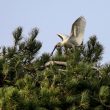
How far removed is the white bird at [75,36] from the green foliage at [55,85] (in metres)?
0.46

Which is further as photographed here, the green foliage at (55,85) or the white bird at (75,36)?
the white bird at (75,36)

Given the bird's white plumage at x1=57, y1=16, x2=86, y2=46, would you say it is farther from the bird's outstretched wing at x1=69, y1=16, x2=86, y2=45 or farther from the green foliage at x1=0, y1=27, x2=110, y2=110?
the green foliage at x1=0, y1=27, x2=110, y2=110

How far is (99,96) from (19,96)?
793mm

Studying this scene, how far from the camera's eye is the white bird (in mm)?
6383

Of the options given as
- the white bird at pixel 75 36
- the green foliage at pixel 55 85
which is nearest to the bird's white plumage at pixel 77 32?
the white bird at pixel 75 36

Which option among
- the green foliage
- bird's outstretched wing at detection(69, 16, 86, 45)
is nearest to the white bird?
bird's outstretched wing at detection(69, 16, 86, 45)

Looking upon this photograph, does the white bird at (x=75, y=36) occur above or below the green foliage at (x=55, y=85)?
above

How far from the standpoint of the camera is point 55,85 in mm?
5445

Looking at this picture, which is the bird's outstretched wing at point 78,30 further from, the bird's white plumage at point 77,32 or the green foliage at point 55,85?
the green foliage at point 55,85

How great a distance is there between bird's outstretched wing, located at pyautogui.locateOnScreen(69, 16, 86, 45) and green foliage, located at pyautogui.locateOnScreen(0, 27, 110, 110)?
45 centimetres

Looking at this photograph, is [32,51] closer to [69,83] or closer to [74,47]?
[74,47]

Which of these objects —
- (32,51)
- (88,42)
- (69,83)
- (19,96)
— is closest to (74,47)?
(88,42)

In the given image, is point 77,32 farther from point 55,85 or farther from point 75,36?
point 55,85

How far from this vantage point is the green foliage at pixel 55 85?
5113mm
